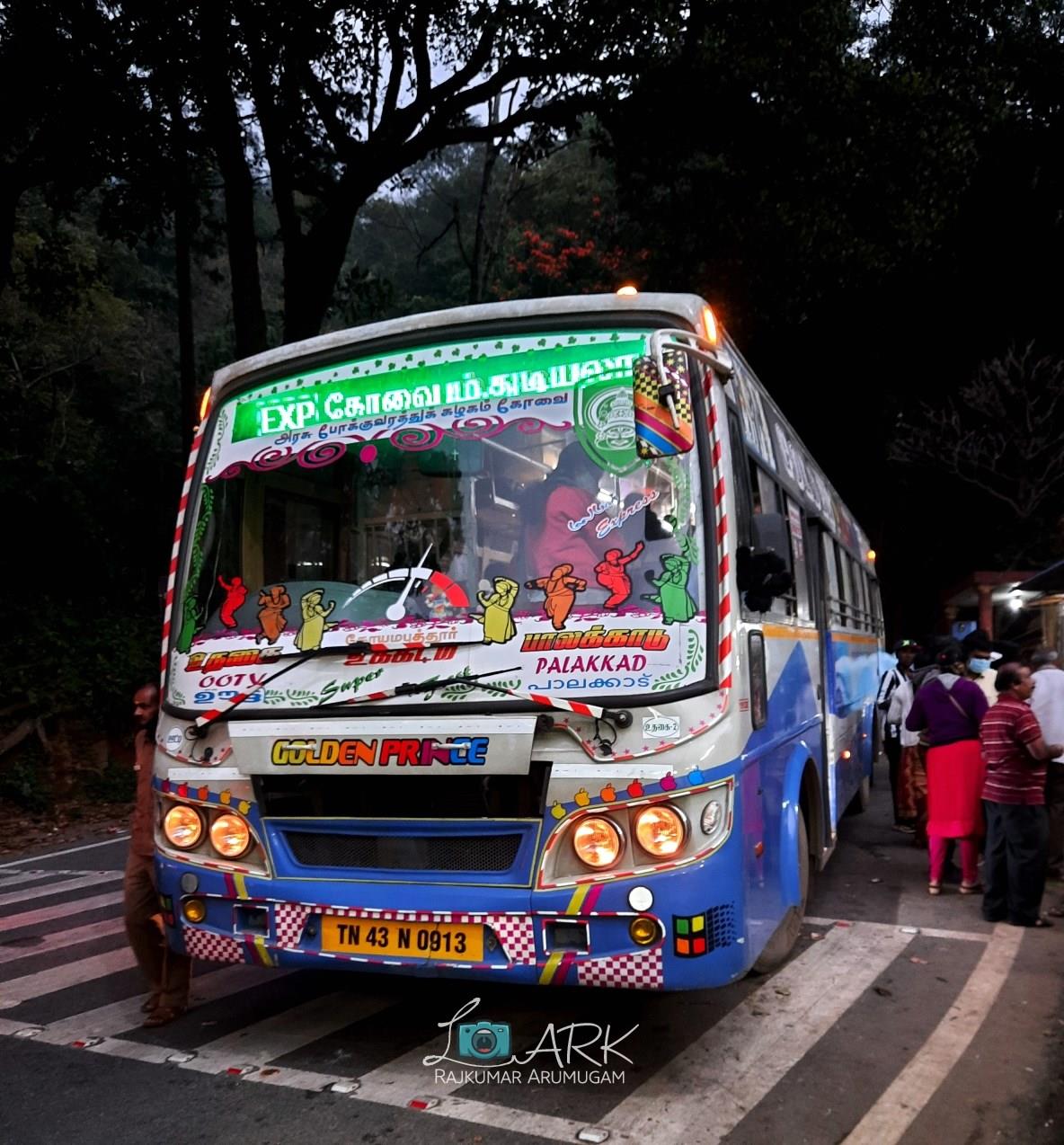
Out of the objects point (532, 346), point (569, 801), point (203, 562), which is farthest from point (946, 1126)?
point (203, 562)

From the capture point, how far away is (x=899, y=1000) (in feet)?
17.4

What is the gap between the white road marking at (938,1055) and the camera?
3865 millimetres

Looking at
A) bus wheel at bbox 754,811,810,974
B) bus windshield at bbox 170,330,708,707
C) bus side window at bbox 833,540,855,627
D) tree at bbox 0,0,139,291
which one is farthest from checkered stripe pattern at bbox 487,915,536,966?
tree at bbox 0,0,139,291

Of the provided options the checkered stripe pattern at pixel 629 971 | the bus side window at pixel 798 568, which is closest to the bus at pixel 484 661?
the checkered stripe pattern at pixel 629 971

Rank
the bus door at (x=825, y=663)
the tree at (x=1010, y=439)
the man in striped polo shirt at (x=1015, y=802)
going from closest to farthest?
the man in striped polo shirt at (x=1015, y=802) < the bus door at (x=825, y=663) < the tree at (x=1010, y=439)

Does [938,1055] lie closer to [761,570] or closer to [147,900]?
[761,570]

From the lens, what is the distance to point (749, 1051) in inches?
180

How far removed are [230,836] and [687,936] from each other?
188 centimetres

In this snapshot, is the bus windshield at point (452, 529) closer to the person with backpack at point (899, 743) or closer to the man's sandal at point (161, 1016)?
the man's sandal at point (161, 1016)

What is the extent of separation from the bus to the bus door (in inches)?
72.7

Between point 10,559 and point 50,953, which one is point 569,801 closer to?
point 50,953

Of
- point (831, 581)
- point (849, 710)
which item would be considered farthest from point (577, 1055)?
point (849, 710)

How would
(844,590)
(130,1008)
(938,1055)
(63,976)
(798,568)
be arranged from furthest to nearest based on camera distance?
(844,590)
(798,568)
(63,976)
(130,1008)
(938,1055)

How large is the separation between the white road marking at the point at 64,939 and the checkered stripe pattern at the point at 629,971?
12.0ft
